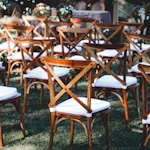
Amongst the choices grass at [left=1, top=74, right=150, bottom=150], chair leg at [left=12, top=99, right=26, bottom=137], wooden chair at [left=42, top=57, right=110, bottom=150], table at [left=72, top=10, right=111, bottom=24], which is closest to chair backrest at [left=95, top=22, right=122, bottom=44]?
grass at [left=1, top=74, right=150, bottom=150]

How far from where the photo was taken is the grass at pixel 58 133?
418 centimetres

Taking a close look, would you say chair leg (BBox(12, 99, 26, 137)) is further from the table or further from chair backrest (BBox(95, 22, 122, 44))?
the table

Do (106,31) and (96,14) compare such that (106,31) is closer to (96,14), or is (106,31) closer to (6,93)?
(96,14)

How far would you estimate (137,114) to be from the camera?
513 cm

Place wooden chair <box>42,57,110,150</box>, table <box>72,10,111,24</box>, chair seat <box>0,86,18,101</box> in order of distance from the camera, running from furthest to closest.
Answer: table <box>72,10,111,24</box>, chair seat <box>0,86,18,101</box>, wooden chair <box>42,57,110,150</box>

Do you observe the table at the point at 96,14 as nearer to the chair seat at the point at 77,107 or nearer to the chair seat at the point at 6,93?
the chair seat at the point at 6,93

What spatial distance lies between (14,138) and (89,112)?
107 cm

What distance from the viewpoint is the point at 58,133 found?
4504 mm

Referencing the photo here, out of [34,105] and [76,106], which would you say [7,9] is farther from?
[76,106]

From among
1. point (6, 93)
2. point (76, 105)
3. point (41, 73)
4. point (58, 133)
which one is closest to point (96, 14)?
point (41, 73)

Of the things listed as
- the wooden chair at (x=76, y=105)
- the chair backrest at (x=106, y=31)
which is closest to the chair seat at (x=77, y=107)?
the wooden chair at (x=76, y=105)

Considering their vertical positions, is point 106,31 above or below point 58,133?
above

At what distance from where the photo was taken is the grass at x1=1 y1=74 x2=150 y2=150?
4.18 metres

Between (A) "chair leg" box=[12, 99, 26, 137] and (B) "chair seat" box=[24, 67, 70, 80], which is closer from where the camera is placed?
(A) "chair leg" box=[12, 99, 26, 137]
